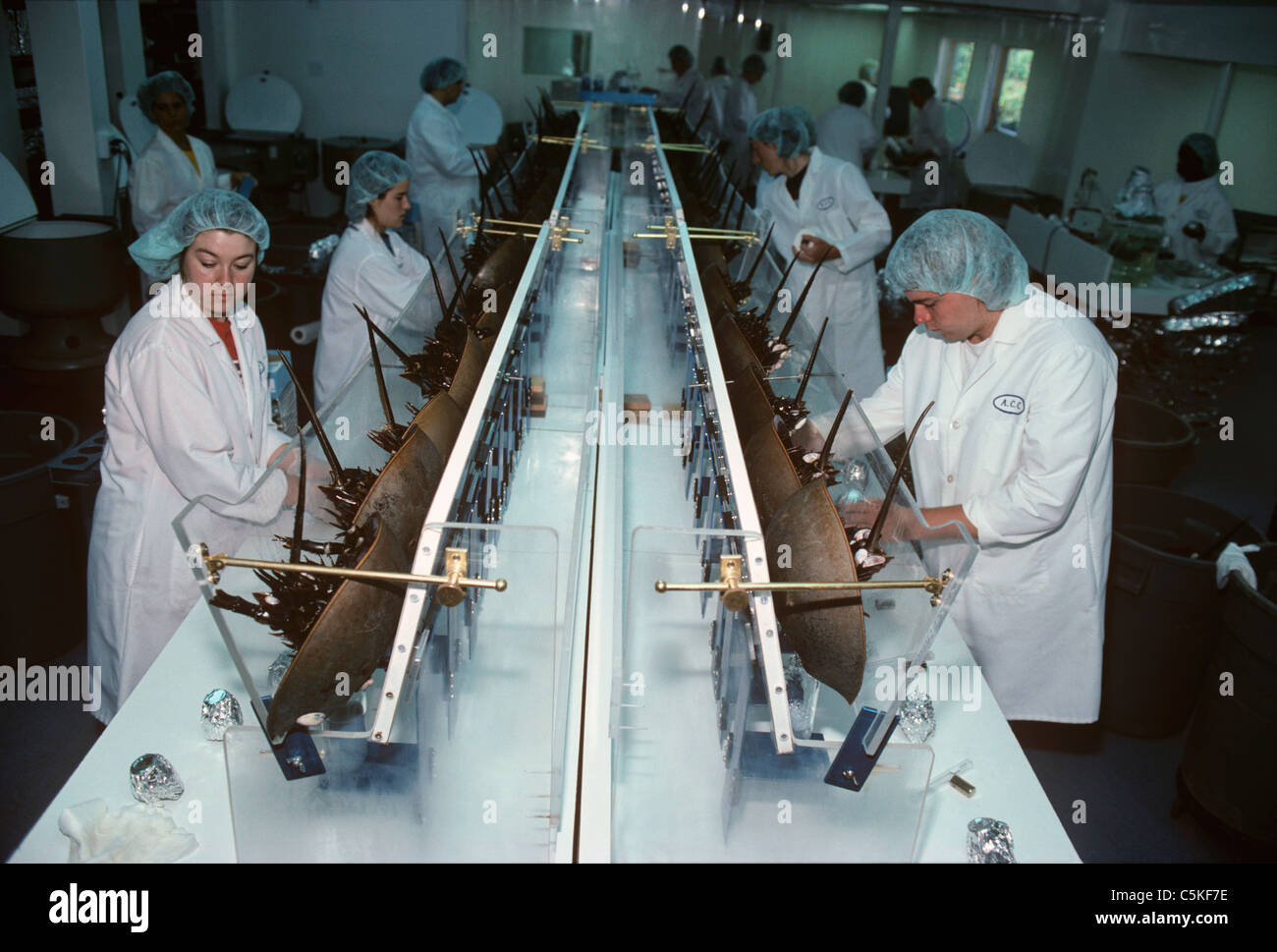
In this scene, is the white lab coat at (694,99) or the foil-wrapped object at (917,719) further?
the white lab coat at (694,99)

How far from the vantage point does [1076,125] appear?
28.4 feet

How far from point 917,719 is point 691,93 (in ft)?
27.7

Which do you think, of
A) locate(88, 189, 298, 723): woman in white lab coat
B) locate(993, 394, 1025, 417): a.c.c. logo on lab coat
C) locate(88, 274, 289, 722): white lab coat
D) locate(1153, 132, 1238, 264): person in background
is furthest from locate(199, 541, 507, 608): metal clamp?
locate(1153, 132, 1238, 264): person in background

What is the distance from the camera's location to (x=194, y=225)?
2.17 m

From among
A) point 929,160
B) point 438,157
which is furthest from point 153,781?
point 929,160

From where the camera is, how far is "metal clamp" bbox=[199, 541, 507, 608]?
49.9 inches

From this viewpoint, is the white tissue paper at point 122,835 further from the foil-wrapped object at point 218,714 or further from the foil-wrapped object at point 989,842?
the foil-wrapped object at point 989,842

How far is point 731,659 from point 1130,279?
4.84 metres

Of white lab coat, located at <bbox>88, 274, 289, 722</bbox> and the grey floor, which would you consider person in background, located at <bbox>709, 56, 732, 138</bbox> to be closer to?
the grey floor

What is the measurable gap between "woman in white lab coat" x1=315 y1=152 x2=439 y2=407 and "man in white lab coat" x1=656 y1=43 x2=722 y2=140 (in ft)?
20.6

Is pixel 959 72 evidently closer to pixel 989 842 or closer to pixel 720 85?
pixel 720 85

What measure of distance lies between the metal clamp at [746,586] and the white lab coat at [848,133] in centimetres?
780

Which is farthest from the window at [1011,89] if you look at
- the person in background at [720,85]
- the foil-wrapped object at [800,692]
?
the foil-wrapped object at [800,692]

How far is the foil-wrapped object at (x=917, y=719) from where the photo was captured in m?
1.73
